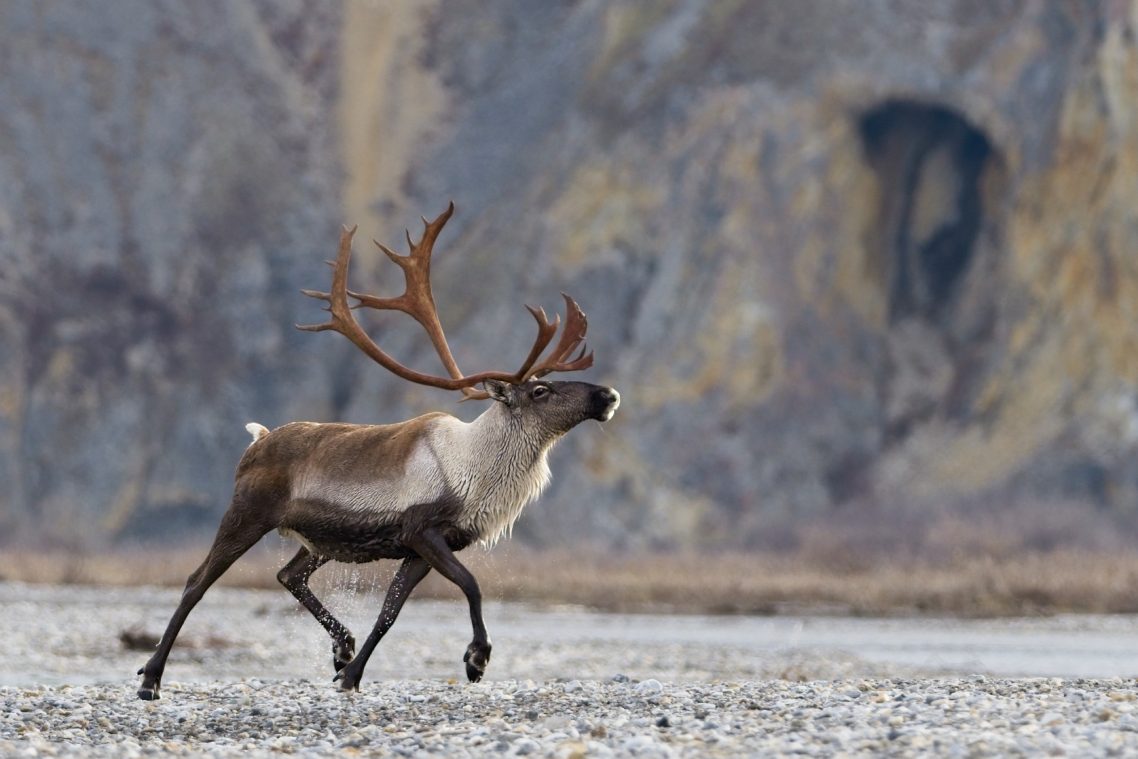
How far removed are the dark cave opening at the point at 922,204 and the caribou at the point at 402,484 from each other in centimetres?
3474

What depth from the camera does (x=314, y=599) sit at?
40.3 feet

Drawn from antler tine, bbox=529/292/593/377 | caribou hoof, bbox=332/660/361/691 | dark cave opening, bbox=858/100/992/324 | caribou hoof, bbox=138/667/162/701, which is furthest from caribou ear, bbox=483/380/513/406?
dark cave opening, bbox=858/100/992/324

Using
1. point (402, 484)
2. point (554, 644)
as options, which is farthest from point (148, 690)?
point (554, 644)

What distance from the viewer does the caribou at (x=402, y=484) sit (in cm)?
1158

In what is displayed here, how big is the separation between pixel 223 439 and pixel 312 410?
254 centimetres

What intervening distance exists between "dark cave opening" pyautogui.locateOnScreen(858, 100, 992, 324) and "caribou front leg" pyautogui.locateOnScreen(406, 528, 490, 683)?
35.6 meters

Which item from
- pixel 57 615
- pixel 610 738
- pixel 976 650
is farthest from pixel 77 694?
pixel 57 615

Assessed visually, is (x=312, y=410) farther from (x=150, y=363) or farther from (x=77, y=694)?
(x=77, y=694)

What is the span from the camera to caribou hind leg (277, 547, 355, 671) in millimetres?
12148

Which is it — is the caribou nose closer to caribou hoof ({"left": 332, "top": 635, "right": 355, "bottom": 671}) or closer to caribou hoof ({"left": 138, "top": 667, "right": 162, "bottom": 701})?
caribou hoof ({"left": 332, "top": 635, "right": 355, "bottom": 671})

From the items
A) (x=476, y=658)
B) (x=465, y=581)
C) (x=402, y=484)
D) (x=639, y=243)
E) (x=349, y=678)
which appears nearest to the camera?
(x=476, y=658)

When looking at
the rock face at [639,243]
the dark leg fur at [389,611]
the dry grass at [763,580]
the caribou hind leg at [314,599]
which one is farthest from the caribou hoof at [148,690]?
the rock face at [639,243]

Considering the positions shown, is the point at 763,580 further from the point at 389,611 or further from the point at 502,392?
the point at 389,611

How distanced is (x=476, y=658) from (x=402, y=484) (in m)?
1.36
